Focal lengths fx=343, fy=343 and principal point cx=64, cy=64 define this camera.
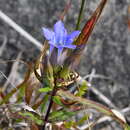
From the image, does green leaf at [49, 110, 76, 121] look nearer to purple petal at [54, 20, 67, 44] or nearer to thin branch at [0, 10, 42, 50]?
purple petal at [54, 20, 67, 44]

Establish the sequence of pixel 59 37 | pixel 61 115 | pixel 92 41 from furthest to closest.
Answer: pixel 92 41
pixel 61 115
pixel 59 37

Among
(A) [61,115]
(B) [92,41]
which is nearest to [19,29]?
(B) [92,41]

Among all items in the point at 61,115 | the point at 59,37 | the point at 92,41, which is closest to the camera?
the point at 59,37

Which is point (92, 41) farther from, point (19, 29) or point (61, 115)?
point (61, 115)

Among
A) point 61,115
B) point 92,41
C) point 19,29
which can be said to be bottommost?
point 61,115

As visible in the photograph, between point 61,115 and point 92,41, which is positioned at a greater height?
point 92,41

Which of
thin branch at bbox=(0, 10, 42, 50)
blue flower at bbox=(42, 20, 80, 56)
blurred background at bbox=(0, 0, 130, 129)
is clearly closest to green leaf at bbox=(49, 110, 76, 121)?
A: blue flower at bbox=(42, 20, 80, 56)
